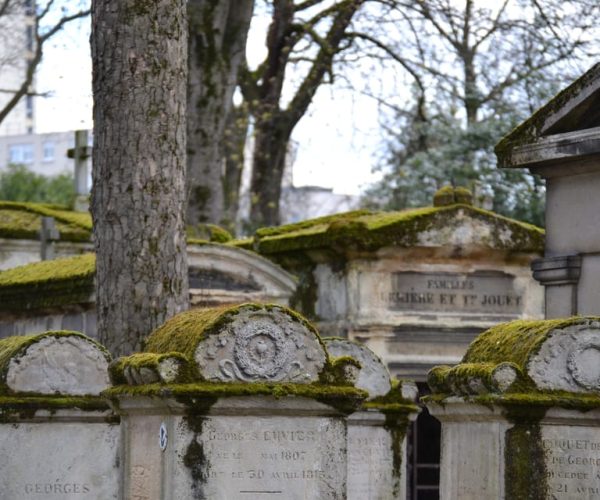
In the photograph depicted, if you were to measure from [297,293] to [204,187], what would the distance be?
454cm

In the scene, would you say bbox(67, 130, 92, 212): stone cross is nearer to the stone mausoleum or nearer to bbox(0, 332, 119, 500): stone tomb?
the stone mausoleum

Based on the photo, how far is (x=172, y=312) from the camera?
1166 cm

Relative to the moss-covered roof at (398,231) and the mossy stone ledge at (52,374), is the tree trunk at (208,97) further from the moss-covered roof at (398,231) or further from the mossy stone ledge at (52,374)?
the mossy stone ledge at (52,374)

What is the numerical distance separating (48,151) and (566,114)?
69.8 metres

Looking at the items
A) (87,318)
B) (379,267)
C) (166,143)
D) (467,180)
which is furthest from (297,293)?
(467,180)

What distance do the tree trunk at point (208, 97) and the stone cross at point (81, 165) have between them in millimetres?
1265

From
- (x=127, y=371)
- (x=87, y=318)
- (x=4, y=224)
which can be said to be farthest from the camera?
(x=4, y=224)

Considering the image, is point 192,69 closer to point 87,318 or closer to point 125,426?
point 87,318

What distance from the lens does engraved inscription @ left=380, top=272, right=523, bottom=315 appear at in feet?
49.4

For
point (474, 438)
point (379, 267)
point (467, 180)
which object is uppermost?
point (467, 180)

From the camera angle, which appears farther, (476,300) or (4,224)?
(4,224)

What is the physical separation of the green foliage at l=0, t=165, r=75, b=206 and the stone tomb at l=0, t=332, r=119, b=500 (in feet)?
125

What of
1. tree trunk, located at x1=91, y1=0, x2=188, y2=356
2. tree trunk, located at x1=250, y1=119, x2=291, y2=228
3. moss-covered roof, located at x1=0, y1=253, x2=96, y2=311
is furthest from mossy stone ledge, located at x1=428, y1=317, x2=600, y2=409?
tree trunk, located at x1=250, y1=119, x2=291, y2=228

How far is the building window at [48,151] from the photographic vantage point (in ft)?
259
